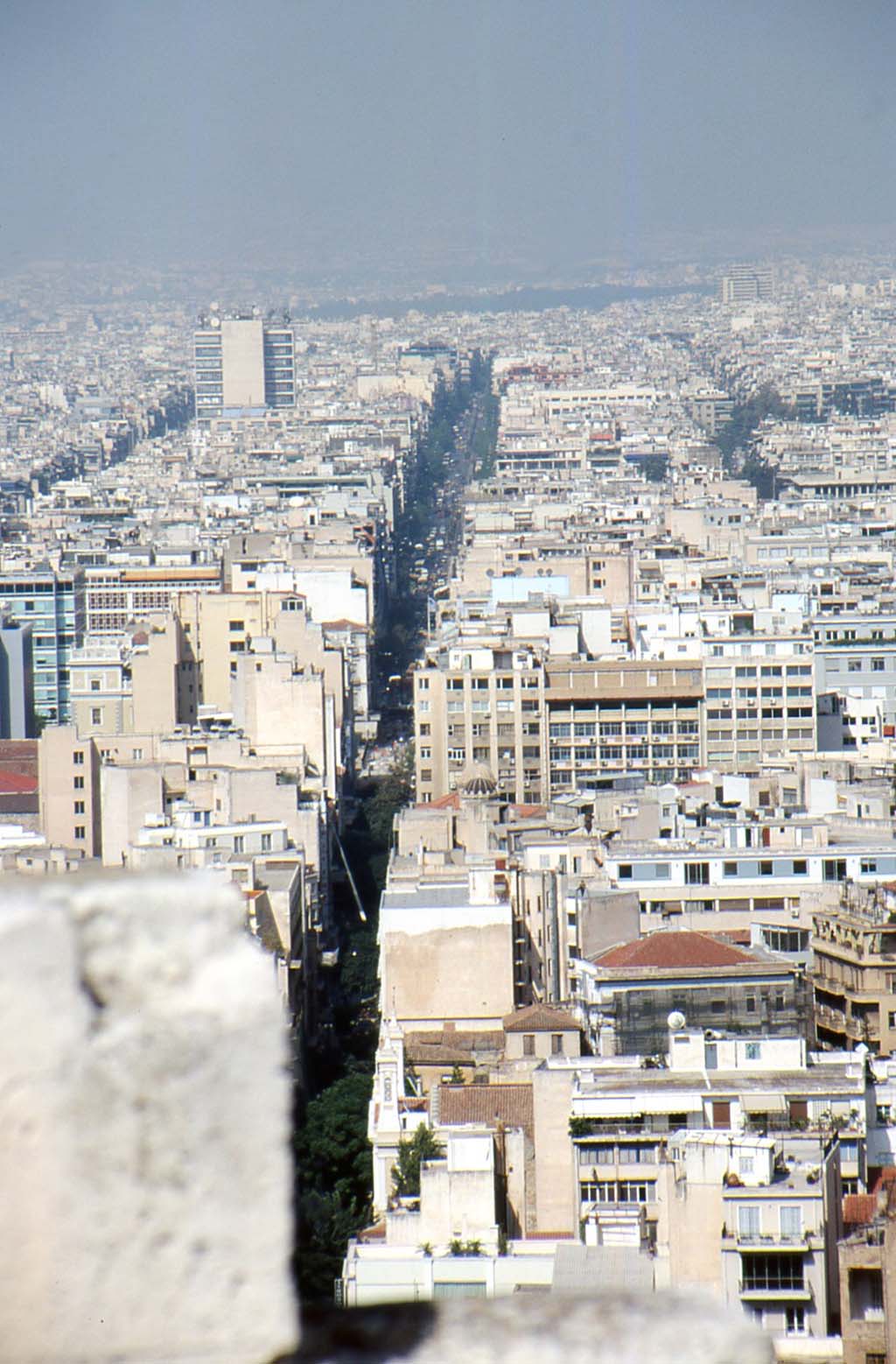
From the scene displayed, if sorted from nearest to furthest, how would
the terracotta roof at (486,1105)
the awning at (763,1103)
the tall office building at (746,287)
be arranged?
the awning at (763,1103) → the terracotta roof at (486,1105) → the tall office building at (746,287)

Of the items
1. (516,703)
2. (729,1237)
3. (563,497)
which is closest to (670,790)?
(516,703)

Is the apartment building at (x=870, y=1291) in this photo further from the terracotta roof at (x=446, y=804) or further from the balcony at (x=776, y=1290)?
the terracotta roof at (x=446, y=804)

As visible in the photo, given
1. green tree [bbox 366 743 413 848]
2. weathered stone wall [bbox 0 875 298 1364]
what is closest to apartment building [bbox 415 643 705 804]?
green tree [bbox 366 743 413 848]

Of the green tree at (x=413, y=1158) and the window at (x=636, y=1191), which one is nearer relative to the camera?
the window at (x=636, y=1191)

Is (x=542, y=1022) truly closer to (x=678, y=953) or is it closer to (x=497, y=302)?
(x=678, y=953)

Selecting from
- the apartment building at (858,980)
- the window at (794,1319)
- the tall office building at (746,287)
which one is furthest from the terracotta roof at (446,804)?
the tall office building at (746,287)

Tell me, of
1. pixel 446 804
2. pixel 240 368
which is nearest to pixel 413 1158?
pixel 446 804
